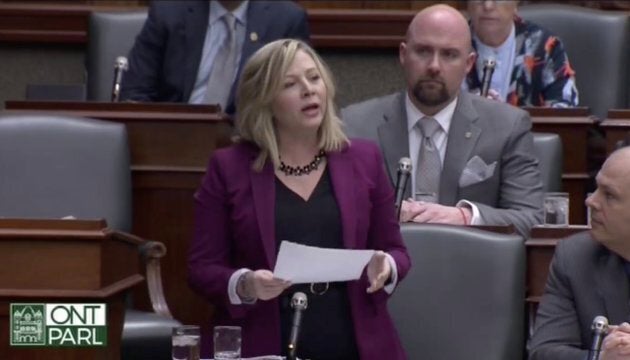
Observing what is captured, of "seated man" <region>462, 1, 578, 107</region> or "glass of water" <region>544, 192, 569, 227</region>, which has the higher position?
"seated man" <region>462, 1, 578, 107</region>

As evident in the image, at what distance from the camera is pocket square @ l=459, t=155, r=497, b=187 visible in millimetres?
5145

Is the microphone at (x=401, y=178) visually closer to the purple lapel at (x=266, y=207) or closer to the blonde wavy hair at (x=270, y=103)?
the blonde wavy hair at (x=270, y=103)

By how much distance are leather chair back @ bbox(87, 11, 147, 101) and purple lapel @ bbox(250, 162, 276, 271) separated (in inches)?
86.8

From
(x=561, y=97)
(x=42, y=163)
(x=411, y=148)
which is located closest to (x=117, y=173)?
(x=42, y=163)

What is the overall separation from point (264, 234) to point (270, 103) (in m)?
0.35

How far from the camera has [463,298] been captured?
14.5 feet

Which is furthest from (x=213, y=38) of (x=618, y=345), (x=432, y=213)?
(x=618, y=345)

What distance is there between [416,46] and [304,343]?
146 cm

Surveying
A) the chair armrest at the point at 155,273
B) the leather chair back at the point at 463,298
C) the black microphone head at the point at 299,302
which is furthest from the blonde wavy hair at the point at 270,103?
the chair armrest at the point at 155,273

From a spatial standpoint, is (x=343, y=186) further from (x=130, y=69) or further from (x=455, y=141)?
(x=130, y=69)

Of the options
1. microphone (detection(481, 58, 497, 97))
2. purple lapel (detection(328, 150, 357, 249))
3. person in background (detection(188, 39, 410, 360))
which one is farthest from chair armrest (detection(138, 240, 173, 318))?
microphone (detection(481, 58, 497, 97))

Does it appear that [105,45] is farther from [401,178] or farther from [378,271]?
[378,271]

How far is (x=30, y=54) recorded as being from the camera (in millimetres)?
6922

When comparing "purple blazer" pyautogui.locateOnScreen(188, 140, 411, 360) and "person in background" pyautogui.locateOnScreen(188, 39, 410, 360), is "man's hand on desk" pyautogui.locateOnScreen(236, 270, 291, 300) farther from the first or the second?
"purple blazer" pyautogui.locateOnScreen(188, 140, 411, 360)
